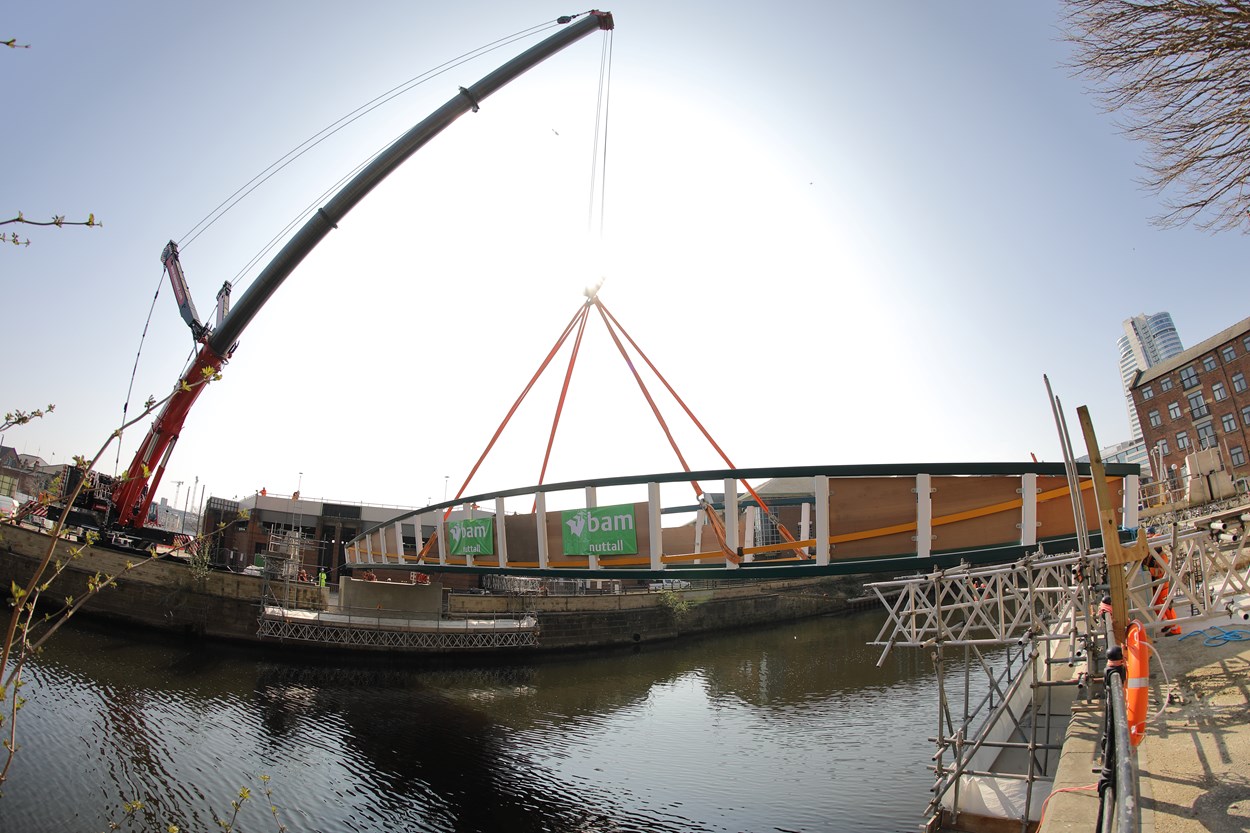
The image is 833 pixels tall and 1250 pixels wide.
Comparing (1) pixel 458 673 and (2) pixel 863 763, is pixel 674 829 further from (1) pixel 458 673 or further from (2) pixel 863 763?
(1) pixel 458 673

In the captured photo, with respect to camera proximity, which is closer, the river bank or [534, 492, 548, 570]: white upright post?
[534, 492, 548, 570]: white upright post

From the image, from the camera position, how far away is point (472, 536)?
43.3 feet

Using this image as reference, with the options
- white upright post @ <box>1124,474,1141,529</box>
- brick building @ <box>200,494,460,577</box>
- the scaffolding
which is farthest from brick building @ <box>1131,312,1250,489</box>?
brick building @ <box>200,494,460,577</box>

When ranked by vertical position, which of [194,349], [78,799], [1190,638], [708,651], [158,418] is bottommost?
[708,651]

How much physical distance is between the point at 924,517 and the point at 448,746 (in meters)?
16.3

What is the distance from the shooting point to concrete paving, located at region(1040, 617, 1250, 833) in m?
6.05

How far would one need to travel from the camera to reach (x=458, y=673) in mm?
28281

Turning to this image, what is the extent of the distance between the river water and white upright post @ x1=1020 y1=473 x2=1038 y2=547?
333 inches

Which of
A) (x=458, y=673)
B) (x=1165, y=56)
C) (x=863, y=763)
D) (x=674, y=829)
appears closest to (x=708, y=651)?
(x=458, y=673)

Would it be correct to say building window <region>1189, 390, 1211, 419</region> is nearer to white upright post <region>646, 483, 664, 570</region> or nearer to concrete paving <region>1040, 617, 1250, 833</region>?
concrete paving <region>1040, 617, 1250, 833</region>

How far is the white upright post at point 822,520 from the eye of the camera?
844cm

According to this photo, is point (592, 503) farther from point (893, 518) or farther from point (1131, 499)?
point (1131, 499)

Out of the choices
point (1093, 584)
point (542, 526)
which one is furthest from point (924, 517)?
point (542, 526)

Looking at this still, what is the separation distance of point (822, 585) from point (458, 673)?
127ft
